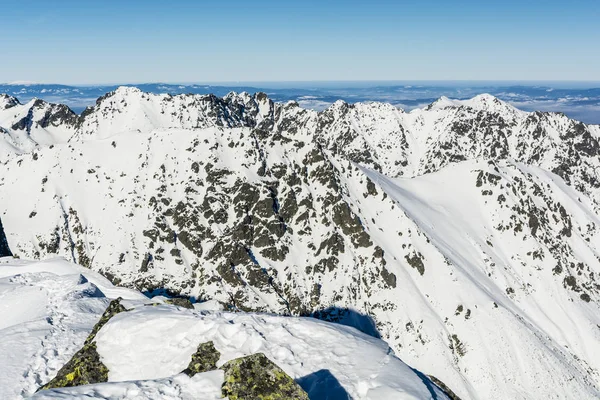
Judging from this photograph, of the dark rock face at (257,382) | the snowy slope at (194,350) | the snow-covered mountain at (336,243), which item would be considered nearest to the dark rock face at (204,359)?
the snowy slope at (194,350)

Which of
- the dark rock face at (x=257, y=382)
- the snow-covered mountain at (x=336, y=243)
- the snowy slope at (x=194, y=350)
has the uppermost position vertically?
the dark rock face at (x=257, y=382)

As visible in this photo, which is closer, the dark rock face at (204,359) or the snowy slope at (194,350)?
the snowy slope at (194,350)

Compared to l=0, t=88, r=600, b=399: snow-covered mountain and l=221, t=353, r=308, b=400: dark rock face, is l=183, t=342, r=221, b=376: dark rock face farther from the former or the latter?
l=0, t=88, r=600, b=399: snow-covered mountain

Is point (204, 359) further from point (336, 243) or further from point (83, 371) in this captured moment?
point (336, 243)

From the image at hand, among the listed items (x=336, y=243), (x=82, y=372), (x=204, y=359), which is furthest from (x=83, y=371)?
(x=336, y=243)

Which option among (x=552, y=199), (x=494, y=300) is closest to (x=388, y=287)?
(x=494, y=300)

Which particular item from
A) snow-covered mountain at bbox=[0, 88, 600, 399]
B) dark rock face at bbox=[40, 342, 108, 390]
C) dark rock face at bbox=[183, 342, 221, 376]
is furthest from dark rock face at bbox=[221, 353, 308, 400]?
snow-covered mountain at bbox=[0, 88, 600, 399]

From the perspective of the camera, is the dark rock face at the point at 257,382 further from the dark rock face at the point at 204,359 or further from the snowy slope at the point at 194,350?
the dark rock face at the point at 204,359
